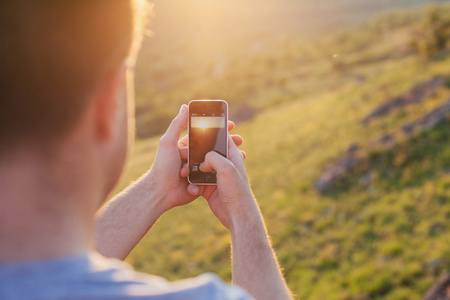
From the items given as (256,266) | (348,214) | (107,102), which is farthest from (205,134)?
(348,214)

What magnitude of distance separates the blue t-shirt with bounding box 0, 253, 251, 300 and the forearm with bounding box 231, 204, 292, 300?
0.74 metres

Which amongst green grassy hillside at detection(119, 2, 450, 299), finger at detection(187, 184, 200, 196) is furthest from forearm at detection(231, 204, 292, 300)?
green grassy hillside at detection(119, 2, 450, 299)

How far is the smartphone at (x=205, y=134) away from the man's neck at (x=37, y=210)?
1624 millimetres

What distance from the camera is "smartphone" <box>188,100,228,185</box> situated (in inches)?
108

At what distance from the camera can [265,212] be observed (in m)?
12.0

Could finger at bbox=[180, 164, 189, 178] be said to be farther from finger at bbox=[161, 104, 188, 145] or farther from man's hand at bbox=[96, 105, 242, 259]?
finger at bbox=[161, 104, 188, 145]

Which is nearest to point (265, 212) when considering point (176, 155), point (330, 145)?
point (330, 145)

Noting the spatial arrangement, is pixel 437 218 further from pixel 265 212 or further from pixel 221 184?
pixel 221 184

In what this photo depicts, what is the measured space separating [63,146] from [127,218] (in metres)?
1.44

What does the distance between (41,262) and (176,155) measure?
6.00ft

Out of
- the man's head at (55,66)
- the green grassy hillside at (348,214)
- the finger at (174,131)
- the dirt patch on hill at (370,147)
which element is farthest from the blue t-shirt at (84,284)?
the dirt patch on hill at (370,147)

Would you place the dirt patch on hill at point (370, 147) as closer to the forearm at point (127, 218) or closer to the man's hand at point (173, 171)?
the man's hand at point (173, 171)

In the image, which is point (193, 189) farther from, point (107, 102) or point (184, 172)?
point (107, 102)

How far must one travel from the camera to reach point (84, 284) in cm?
97
